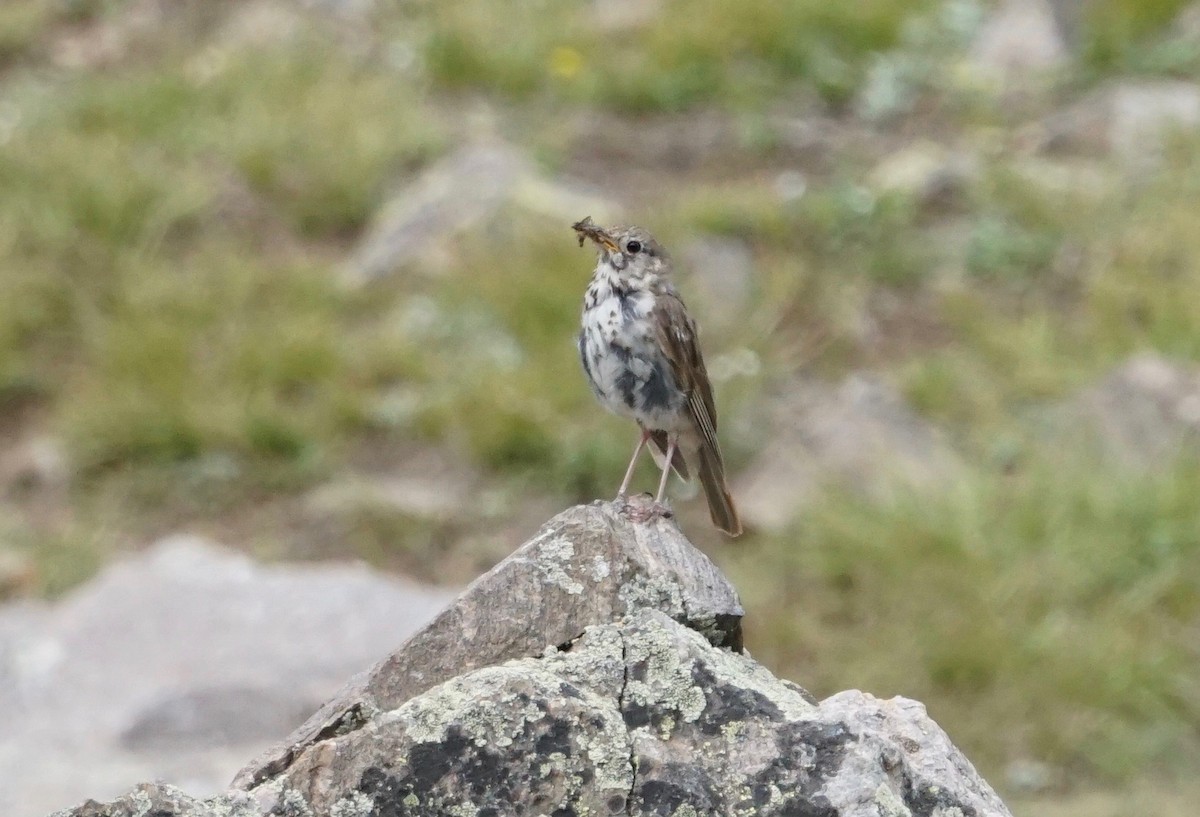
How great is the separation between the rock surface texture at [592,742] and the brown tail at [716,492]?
219 cm

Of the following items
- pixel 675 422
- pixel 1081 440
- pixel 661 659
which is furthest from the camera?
pixel 1081 440

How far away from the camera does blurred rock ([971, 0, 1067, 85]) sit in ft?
36.4

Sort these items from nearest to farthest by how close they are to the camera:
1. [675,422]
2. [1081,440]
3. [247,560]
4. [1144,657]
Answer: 1. [675,422]
2. [1144,657]
3. [247,560]
4. [1081,440]

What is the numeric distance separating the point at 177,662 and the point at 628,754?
3.95 metres

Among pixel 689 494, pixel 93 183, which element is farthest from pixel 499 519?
pixel 93 183

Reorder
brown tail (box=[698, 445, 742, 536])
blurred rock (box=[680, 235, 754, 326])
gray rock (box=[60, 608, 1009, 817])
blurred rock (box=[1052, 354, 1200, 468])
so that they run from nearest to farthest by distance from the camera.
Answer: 1. gray rock (box=[60, 608, 1009, 817])
2. brown tail (box=[698, 445, 742, 536])
3. blurred rock (box=[1052, 354, 1200, 468])
4. blurred rock (box=[680, 235, 754, 326])

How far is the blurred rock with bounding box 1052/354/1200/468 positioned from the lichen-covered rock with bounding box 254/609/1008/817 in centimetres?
546

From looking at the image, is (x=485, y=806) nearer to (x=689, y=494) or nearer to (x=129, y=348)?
(x=689, y=494)

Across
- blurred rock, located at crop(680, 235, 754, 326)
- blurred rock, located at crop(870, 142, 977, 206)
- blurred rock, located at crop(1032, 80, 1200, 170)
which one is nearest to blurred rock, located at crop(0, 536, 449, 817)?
blurred rock, located at crop(680, 235, 754, 326)

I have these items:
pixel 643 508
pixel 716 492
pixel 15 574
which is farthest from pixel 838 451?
pixel 643 508

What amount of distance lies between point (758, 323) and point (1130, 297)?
200cm

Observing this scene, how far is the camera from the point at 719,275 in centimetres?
942

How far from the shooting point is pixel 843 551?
25.3ft

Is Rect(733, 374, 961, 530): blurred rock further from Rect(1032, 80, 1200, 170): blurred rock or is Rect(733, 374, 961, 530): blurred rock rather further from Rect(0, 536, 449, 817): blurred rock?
Rect(1032, 80, 1200, 170): blurred rock
